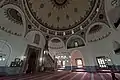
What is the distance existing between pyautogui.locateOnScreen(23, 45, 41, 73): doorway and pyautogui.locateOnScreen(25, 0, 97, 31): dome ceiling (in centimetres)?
504

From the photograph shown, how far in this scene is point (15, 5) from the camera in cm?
924

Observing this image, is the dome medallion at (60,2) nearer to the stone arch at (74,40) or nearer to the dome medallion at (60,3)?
the dome medallion at (60,3)

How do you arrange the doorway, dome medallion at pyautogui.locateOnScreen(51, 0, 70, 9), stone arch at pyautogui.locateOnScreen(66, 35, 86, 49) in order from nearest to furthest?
the doorway → stone arch at pyautogui.locateOnScreen(66, 35, 86, 49) → dome medallion at pyautogui.locateOnScreen(51, 0, 70, 9)

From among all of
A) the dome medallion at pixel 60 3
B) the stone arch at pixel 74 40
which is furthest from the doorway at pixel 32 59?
the dome medallion at pixel 60 3

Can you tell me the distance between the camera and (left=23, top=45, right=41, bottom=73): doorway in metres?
11.0

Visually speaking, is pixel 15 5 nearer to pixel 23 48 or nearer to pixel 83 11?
pixel 23 48

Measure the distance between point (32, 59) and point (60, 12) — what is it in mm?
10749

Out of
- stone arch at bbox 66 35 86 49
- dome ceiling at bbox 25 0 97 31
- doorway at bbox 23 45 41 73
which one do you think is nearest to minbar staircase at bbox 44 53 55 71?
doorway at bbox 23 45 41 73

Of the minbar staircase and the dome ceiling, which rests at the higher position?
the dome ceiling

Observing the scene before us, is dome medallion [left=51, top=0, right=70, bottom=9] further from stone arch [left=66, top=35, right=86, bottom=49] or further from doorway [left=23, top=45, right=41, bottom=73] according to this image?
doorway [left=23, top=45, right=41, bottom=73]

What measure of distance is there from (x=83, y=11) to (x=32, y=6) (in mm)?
9093

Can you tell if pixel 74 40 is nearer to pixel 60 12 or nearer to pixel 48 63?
pixel 60 12

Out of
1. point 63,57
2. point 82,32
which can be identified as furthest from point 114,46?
point 63,57

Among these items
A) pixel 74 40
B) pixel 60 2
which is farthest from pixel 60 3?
pixel 74 40
